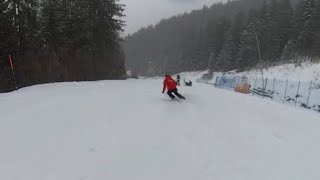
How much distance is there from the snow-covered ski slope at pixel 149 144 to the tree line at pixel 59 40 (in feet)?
58.0

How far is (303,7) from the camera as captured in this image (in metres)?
95.1

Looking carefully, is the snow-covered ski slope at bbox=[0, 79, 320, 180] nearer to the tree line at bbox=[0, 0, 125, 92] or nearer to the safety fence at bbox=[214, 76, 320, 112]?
the safety fence at bbox=[214, 76, 320, 112]

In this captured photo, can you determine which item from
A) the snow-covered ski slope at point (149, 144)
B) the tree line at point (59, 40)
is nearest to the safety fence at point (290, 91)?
the snow-covered ski slope at point (149, 144)

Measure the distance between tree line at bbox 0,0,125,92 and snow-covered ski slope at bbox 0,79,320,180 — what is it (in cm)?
1769

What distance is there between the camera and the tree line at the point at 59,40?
36281 mm

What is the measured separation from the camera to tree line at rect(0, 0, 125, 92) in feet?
119

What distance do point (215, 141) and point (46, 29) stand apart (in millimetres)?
40969

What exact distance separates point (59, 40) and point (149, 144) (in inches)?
1638

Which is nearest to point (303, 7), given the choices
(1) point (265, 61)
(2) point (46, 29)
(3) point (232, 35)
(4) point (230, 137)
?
(1) point (265, 61)

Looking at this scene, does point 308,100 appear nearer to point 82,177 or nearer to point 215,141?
point 215,141

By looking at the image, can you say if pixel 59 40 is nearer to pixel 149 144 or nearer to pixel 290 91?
pixel 290 91

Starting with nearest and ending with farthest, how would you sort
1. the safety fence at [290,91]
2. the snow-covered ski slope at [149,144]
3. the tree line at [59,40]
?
the snow-covered ski slope at [149,144], the safety fence at [290,91], the tree line at [59,40]

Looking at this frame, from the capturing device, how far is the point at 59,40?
5159 centimetres

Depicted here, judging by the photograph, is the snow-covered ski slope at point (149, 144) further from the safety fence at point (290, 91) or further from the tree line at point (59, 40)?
the tree line at point (59, 40)
